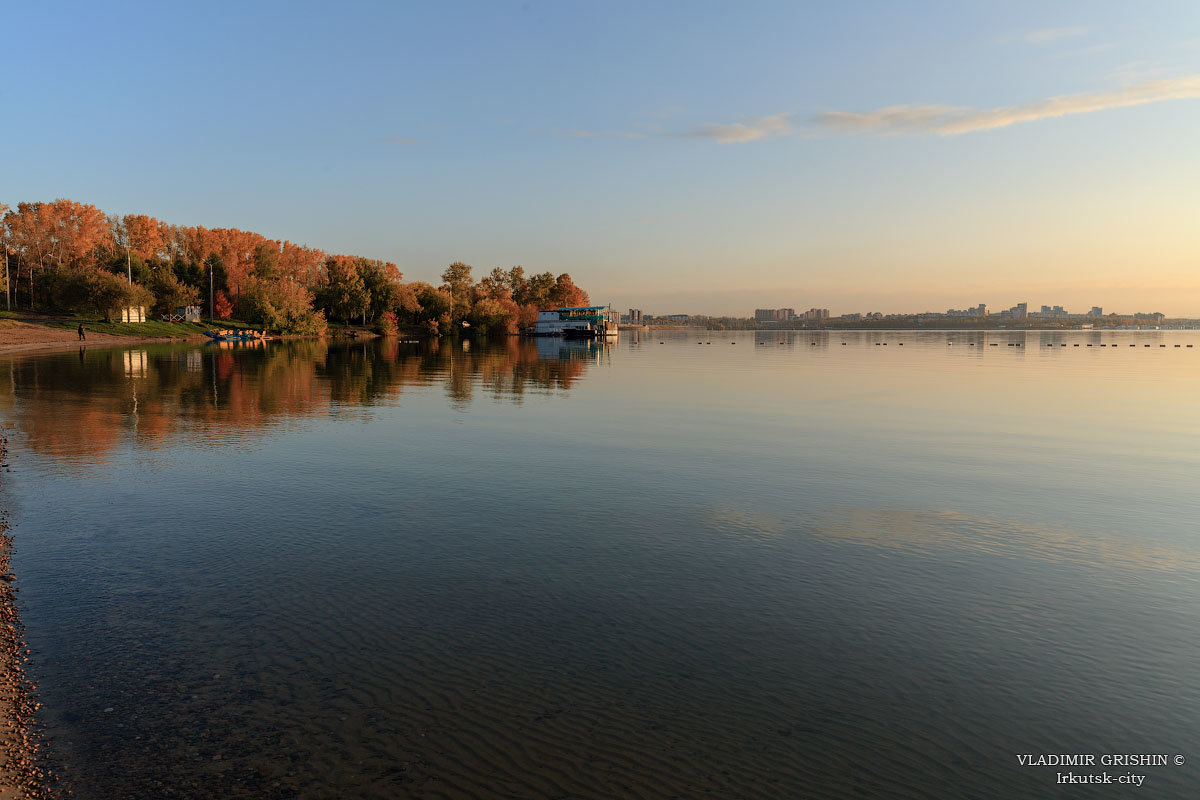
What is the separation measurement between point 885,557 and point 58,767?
41.8ft

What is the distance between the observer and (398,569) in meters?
12.7

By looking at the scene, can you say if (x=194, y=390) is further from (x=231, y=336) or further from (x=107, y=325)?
(x=107, y=325)

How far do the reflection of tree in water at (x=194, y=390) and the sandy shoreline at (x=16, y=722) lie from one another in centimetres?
1407

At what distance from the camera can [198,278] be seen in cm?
14838

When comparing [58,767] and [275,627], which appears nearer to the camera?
[58,767]

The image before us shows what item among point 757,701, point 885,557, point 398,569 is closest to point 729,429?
point 885,557

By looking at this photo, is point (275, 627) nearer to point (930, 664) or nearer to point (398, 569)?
point (398, 569)

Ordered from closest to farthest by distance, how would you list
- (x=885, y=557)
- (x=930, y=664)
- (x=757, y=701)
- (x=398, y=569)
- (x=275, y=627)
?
(x=757, y=701) < (x=930, y=664) < (x=275, y=627) < (x=398, y=569) < (x=885, y=557)

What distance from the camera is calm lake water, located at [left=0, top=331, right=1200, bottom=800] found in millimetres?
7258

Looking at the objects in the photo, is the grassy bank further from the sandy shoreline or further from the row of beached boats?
the sandy shoreline

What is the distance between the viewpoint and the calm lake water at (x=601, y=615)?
7258 mm

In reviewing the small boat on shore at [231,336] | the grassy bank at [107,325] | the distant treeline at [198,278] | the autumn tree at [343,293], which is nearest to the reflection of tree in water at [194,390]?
the grassy bank at [107,325]

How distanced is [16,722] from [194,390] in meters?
38.1

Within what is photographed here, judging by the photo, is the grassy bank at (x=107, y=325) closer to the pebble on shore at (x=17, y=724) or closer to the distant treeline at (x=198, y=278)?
the distant treeline at (x=198, y=278)
